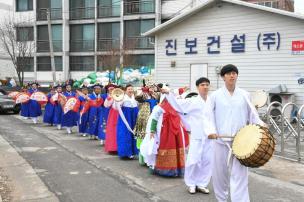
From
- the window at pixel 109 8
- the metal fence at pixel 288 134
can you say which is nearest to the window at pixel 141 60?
the window at pixel 109 8

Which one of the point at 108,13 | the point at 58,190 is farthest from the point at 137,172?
the point at 108,13

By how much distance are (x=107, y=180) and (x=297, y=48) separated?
1196 cm

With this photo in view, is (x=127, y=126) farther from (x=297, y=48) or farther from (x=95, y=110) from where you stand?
(x=297, y=48)

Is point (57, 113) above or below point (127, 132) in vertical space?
below

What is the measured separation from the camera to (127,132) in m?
10.4

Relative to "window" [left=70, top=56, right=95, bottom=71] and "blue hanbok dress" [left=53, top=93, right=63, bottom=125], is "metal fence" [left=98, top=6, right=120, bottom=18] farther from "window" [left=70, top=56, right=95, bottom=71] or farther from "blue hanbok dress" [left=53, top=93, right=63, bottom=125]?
"blue hanbok dress" [left=53, top=93, right=63, bottom=125]

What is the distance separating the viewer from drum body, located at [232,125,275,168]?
529 centimetres

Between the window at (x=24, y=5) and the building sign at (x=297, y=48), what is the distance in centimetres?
3448

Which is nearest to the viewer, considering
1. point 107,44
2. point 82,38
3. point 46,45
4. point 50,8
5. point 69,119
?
point 69,119

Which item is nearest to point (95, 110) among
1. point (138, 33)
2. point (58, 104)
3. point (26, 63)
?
point (58, 104)

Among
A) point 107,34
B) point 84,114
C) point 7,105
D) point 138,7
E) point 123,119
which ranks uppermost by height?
point 138,7

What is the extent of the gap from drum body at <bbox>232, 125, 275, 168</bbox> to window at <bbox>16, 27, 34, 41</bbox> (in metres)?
41.6

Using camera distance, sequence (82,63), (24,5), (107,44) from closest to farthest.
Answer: (107,44) < (82,63) < (24,5)

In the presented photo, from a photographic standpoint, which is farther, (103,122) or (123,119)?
(103,122)
